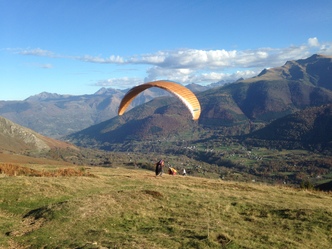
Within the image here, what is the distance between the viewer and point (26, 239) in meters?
16.5

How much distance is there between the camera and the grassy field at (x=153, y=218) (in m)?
15.9

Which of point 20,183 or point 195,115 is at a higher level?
point 195,115

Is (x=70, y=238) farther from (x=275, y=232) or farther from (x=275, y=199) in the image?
(x=275, y=199)

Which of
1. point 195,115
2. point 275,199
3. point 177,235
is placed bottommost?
point 275,199

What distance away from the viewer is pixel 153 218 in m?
20.1

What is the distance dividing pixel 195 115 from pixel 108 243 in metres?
14.5

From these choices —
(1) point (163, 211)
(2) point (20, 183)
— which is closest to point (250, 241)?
(1) point (163, 211)

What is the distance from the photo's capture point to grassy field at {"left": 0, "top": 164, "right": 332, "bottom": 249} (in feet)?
52.2

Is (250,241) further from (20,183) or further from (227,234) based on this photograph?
(20,183)

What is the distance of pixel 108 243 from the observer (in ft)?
48.9

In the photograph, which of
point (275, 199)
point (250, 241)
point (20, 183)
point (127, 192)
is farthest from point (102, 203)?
point (275, 199)

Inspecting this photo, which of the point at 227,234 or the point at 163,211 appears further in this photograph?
the point at 163,211

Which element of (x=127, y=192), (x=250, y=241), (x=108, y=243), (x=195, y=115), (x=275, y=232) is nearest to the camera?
(x=108, y=243)

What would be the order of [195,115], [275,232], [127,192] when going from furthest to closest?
[195,115] → [127,192] → [275,232]
